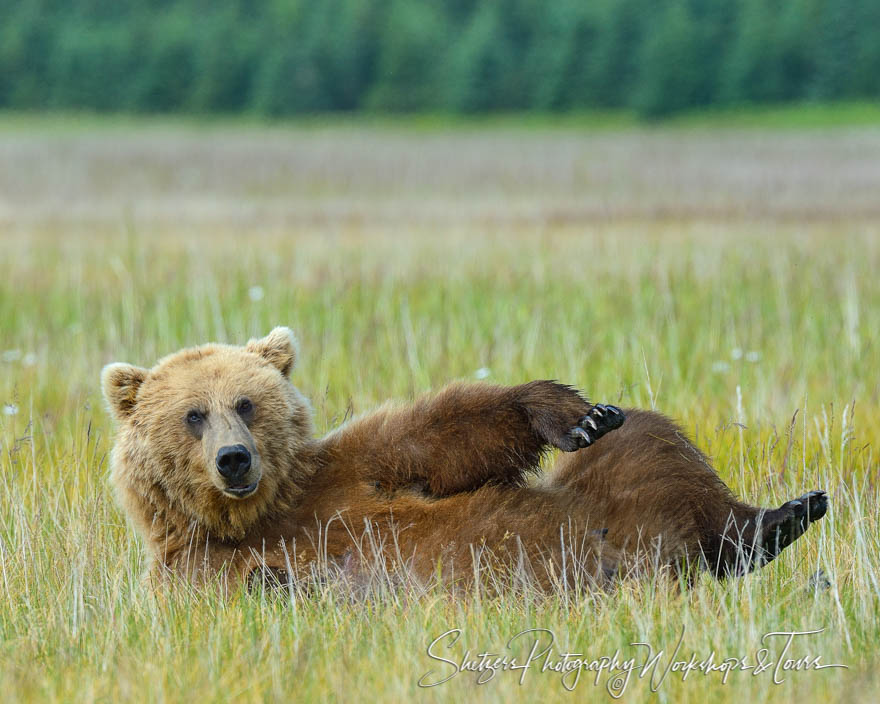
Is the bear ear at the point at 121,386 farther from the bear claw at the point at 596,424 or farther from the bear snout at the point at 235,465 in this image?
the bear claw at the point at 596,424

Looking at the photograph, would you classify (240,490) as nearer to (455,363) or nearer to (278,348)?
(278,348)

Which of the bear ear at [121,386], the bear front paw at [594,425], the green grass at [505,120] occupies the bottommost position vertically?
the bear front paw at [594,425]

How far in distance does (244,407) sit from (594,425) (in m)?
1.19

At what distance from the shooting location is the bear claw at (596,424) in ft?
12.0

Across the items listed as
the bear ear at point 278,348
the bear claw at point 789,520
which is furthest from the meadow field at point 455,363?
the bear ear at point 278,348

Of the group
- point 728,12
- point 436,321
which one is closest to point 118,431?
point 436,321

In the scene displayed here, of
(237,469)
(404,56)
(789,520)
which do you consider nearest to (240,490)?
(237,469)

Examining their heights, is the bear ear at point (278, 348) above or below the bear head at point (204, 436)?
above

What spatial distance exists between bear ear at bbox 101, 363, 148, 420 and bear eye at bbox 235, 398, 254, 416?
1.37 feet

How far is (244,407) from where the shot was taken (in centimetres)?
394

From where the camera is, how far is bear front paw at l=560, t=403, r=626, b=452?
3656 mm

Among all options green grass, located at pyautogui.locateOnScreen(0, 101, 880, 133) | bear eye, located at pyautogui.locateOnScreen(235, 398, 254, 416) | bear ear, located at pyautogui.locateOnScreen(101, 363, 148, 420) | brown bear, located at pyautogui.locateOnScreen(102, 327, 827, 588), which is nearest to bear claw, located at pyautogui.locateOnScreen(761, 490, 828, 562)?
brown bear, located at pyautogui.locateOnScreen(102, 327, 827, 588)

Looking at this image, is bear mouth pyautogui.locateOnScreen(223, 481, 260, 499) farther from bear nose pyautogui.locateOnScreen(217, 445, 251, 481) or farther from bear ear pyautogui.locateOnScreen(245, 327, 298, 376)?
bear ear pyautogui.locateOnScreen(245, 327, 298, 376)

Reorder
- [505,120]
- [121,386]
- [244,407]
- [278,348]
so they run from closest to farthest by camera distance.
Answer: [244,407]
[121,386]
[278,348]
[505,120]
